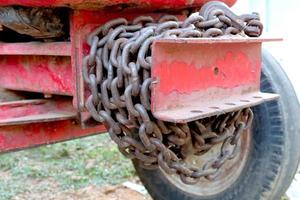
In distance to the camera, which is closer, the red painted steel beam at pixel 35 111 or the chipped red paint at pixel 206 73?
the chipped red paint at pixel 206 73

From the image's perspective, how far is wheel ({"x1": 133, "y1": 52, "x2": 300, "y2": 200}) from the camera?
95.6 inches

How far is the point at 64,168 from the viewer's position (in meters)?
4.02

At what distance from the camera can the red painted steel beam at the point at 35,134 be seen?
212cm

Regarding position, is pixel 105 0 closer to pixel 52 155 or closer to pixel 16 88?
pixel 16 88

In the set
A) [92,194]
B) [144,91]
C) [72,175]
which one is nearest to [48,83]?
[144,91]

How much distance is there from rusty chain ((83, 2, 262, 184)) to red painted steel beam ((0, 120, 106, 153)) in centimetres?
47

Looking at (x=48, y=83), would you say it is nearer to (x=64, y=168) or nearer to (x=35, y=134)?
(x=35, y=134)

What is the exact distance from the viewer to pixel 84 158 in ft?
14.0

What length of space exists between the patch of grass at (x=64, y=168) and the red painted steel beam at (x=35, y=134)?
132cm

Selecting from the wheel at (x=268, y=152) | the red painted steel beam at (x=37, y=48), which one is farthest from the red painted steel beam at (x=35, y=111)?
the wheel at (x=268, y=152)

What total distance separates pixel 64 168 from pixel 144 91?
2.53 m

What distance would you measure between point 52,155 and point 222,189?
210 cm

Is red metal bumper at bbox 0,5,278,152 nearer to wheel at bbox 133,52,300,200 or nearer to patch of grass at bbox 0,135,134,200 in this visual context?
wheel at bbox 133,52,300,200

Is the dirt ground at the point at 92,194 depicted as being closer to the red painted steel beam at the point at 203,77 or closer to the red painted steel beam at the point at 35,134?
the red painted steel beam at the point at 35,134
